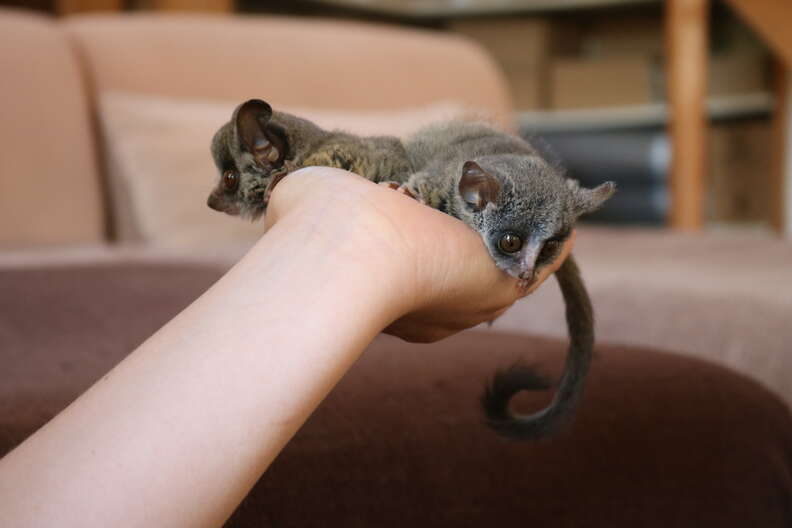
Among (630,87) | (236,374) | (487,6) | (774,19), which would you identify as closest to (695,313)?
(236,374)

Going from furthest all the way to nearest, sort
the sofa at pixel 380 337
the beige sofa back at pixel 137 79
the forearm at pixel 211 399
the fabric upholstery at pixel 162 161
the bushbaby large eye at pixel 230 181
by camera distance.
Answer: the beige sofa back at pixel 137 79 < the fabric upholstery at pixel 162 161 < the sofa at pixel 380 337 < the bushbaby large eye at pixel 230 181 < the forearm at pixel 211 399

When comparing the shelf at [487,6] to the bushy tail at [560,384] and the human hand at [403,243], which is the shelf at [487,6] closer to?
the bushy tail at [560,384]

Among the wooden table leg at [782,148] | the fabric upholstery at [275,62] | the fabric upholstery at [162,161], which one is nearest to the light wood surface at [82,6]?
the fabric upholstery at [275,62]

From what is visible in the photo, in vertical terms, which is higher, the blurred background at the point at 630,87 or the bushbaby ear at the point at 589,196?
the bushbaby ear at the point at 589,196

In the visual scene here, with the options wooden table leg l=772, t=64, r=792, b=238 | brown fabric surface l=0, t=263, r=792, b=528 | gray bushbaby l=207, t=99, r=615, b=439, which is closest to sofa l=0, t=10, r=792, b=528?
brown fabric surface l=0, t=263, r=792, b=528

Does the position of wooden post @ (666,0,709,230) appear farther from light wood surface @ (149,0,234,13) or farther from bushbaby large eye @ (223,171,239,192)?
bushbaby large eye @ (223,171,239,192)

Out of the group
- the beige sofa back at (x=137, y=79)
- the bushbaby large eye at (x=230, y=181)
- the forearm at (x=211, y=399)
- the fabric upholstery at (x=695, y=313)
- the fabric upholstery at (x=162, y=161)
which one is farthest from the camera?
the beige sofa back at (x=137, y=79)

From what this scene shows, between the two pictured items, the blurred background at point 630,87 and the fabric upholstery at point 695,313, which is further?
the blurred background at point 630,87
